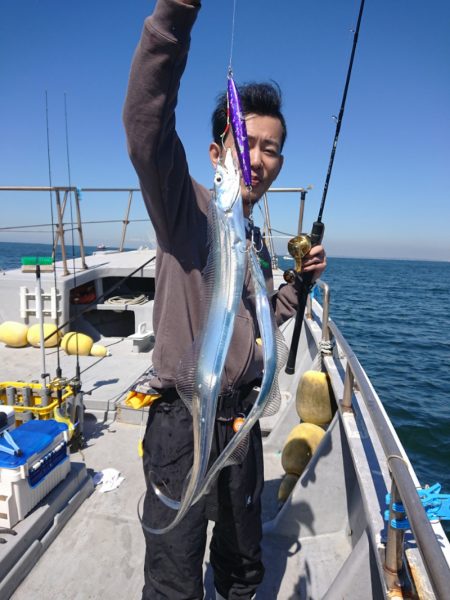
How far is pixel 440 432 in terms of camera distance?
325 inches

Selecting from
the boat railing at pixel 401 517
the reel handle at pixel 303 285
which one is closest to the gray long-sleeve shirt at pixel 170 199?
the reel handle at pixel 303 285

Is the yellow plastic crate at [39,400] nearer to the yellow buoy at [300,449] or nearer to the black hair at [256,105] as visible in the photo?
the yellow buoy at [300,449]

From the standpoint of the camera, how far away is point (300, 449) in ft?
13.0

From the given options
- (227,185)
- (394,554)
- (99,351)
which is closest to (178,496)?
(394,554)

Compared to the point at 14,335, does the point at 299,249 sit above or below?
above

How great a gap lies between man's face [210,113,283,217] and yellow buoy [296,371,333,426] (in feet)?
9.90

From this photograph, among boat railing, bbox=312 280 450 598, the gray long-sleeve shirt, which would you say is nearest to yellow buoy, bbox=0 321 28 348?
the gray long-sleeve shirt

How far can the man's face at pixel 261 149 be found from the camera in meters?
1.83

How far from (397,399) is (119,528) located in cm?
850

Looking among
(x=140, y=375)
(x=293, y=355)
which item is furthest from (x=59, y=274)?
(x=293, y=355)

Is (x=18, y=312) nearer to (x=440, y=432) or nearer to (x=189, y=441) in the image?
(x=189, y=441)

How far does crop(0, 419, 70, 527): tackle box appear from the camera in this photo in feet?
9.31

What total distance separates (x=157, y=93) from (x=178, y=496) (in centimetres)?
177

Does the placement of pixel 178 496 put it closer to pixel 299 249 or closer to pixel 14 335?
pixel 299 249
